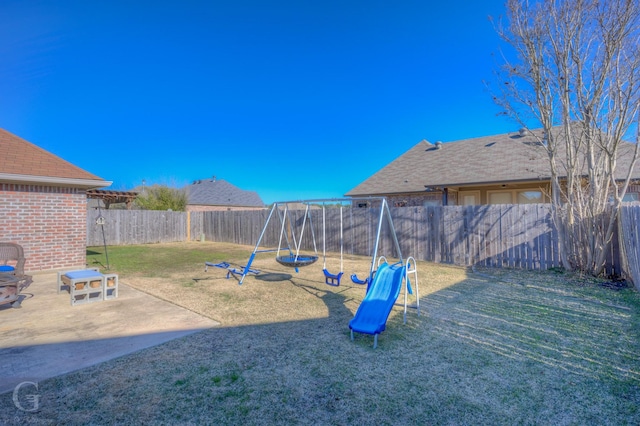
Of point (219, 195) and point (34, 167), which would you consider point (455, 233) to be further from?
point (219, 195)

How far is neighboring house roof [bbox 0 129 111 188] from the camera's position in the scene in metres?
7.95

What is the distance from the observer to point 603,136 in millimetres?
7363

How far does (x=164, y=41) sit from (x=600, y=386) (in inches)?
670

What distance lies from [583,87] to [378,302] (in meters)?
7.69

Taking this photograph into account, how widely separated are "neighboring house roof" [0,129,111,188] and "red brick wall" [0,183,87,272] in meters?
0.39

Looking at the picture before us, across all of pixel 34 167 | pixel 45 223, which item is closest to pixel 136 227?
pixel 45 223

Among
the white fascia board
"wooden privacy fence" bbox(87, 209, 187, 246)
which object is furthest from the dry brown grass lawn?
"wooden privacy fence" bbox(87, 209, 187, 246)

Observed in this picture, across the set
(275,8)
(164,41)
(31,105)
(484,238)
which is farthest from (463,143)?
(31,105)

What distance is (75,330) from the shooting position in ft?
13.7

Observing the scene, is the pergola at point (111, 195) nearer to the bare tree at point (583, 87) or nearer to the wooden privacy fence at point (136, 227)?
the wooden privacy fence at point (136, 227)

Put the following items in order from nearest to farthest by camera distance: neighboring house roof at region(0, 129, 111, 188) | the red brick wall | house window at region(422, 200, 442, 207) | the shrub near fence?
neighboring house roof at region(0, 129, 111, 188)
the red brick wall
the shrub near fence
house window at region(422, 200, 442, 207)

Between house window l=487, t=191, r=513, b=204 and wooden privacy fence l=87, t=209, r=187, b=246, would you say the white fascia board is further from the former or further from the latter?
house window l=487, t=191, r=513, b=204

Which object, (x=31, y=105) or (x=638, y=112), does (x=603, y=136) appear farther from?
(x=31, y=105)

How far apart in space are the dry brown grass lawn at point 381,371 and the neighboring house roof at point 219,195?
89.2ft
